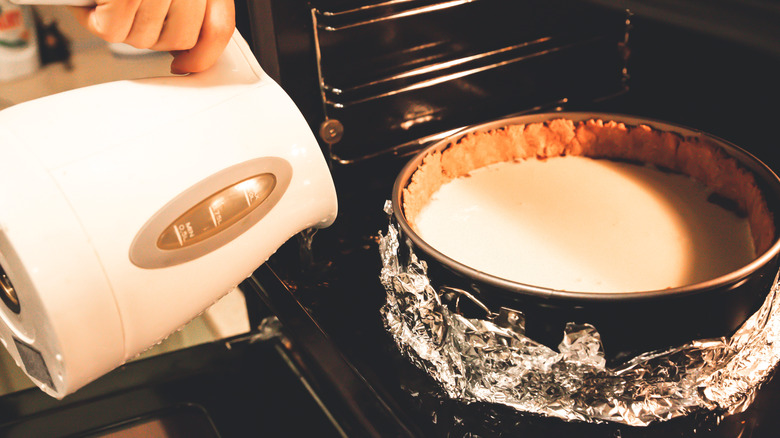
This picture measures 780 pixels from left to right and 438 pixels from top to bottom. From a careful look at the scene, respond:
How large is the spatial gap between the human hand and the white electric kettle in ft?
0.08

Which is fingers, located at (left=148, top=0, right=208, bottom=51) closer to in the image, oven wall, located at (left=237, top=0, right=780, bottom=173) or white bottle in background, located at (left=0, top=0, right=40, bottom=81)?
oven wall, located at (left=237, top=0, right=780, bottom=173)

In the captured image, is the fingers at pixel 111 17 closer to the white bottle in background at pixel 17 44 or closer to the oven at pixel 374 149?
the oven at pixel 374 149

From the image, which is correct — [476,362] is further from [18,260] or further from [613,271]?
[18,260]

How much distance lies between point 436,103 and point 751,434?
59 centimetres

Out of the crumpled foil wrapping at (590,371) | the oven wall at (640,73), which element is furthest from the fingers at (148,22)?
the crumpled foil wrapping at (590,371)

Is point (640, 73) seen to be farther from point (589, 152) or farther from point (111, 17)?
point (111, 17)

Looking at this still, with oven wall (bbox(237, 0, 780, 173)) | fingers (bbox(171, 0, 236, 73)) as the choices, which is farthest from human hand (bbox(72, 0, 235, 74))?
oven wall (bbox(237, 0, 780, 173))

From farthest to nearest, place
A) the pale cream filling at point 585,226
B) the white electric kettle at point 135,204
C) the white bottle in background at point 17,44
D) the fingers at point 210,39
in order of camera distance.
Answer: the white bottle in background at point 17,44, the pale cream filling at point 585,226, the fingers at point 210,39, the white electric kettle at point 135,204

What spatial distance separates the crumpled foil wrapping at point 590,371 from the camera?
2.02ft

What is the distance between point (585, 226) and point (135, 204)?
1.88ft

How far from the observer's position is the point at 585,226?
2.76 ft

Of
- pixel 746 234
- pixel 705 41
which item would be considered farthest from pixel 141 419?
pixel 705 41

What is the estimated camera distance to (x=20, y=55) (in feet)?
2.84

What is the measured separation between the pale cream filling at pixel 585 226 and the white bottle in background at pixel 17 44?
59 centimetres
